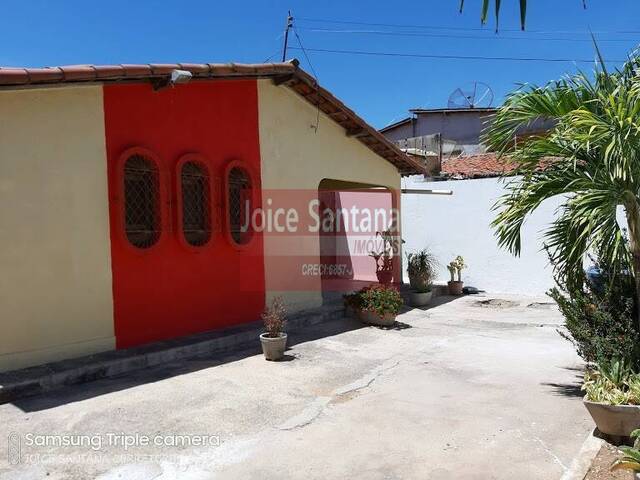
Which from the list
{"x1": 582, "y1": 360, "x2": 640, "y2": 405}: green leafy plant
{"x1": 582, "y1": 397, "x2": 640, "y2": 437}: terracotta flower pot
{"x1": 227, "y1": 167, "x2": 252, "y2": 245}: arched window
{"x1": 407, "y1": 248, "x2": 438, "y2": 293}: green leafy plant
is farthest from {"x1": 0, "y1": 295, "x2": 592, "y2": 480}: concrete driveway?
{"x1": 407, "y1": 248, "x2": 438, "y2": 293}: green leafy plant

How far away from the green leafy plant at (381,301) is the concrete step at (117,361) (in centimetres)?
163

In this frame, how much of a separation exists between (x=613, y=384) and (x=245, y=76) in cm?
682

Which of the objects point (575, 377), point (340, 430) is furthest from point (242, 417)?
point (575, 377)

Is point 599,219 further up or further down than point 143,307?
further up

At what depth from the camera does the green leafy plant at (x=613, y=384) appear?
14.2 feet

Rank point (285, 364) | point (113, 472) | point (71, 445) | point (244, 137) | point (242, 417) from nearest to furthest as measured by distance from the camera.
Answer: point (113, 472) < point (71, 445) < point (242, 417) < point (285, 364) < point (244, 137)

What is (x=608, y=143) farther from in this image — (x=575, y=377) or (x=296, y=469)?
(x=296, y=469)

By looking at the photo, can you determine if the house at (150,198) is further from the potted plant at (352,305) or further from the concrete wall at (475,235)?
the concrete wall at (475,235)

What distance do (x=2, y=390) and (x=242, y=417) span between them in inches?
98.6

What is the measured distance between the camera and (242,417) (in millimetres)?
5109

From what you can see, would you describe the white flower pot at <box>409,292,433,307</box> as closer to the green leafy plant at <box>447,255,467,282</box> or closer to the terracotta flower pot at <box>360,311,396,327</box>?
the green leafy plant at <box>447,255,467,282</box>

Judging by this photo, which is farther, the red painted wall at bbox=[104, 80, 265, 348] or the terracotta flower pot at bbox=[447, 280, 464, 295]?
the terracotta flower pot at bbox=[447, 280, 464, 295]

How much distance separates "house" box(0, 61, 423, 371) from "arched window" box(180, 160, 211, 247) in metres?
0.02

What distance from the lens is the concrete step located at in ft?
18.1
